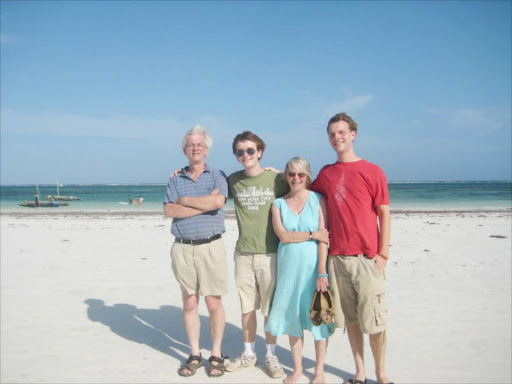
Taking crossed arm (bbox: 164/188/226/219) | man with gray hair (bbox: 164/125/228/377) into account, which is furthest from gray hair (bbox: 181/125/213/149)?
crossed arm (bbox: 164/188/226/219)

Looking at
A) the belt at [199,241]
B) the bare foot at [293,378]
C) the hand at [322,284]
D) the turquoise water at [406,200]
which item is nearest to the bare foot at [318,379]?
the bare foot at [293,378]

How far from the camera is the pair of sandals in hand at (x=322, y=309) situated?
130 inches

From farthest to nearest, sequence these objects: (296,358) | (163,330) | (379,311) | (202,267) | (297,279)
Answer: (163,330)
(202,267)
(296,358)
(297,279)
(379,311)

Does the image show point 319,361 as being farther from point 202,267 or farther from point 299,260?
point 202,267

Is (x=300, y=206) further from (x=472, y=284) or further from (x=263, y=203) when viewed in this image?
(x=472, y=284)

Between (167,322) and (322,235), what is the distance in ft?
9.95

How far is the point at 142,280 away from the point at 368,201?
5419mm

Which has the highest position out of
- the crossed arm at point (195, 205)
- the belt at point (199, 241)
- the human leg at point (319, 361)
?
the crossed arm at point (195, 205)

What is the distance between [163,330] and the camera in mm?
5129

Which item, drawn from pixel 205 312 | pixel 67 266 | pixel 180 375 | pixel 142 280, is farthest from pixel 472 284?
pixel 67 266

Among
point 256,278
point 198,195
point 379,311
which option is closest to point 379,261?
point 379,311

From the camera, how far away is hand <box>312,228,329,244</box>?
11.2 ft

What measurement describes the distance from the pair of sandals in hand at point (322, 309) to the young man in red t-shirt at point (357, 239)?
9 cm

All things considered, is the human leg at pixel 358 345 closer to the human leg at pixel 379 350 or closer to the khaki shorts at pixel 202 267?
the human leg at pixel 379 350
